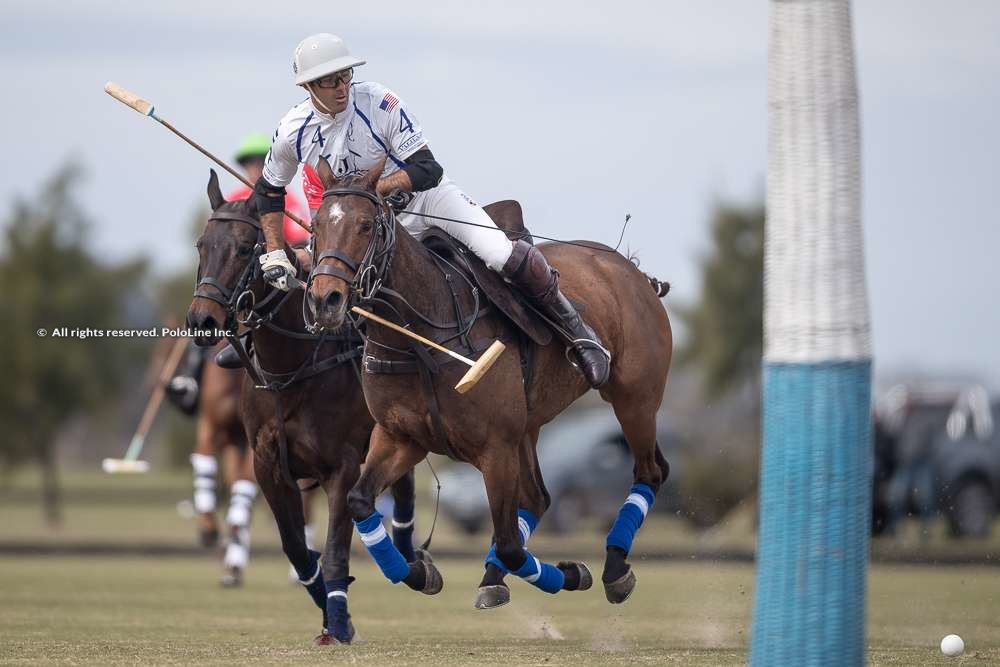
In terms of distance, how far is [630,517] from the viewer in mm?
9703

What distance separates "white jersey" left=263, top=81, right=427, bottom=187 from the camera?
8.39m

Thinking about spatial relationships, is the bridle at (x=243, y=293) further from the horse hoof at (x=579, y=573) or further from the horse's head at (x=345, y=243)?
the horse hoof at (x=579, y=573)

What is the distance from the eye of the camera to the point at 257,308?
9.15 metres

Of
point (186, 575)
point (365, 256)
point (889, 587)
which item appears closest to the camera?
point (365, 256)

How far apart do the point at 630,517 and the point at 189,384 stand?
6095 mm

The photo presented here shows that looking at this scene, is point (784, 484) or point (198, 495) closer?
point (784, 484)

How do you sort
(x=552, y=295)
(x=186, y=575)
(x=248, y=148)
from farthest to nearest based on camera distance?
(x=186, y=575)
(x=248, y=148)
(x=552, y=295)

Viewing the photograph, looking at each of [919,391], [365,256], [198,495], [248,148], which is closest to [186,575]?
[198,495]

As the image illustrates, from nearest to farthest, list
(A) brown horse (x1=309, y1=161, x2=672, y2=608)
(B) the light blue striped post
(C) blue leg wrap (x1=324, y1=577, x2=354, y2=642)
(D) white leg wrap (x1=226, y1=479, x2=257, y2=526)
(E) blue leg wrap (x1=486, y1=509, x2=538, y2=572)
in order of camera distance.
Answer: (B) the light blue striped post, (A) brown horse (x1=309, y1=161, x2=672, y2=608), (C) blue leg wrap (x1=324, y1=577, x2=354, y2=642), (E) blue leg wrap (x1=486, y1=509, x2=538, y2=572), (D) white leg wrap (x1=226, y1=479, x2=257, y2=526)

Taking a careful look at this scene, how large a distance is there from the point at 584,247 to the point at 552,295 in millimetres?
1410

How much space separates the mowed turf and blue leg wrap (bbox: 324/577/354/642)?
0.44 ft

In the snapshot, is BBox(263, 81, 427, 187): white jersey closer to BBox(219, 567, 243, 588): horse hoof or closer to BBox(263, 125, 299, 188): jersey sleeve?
BBox(263, 125, 299, 188): jersey sleeve

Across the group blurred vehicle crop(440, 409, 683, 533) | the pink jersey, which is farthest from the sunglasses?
blurred vehicle crop(440, 409, 683, 533)

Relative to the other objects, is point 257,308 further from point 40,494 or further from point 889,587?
point 40,494
